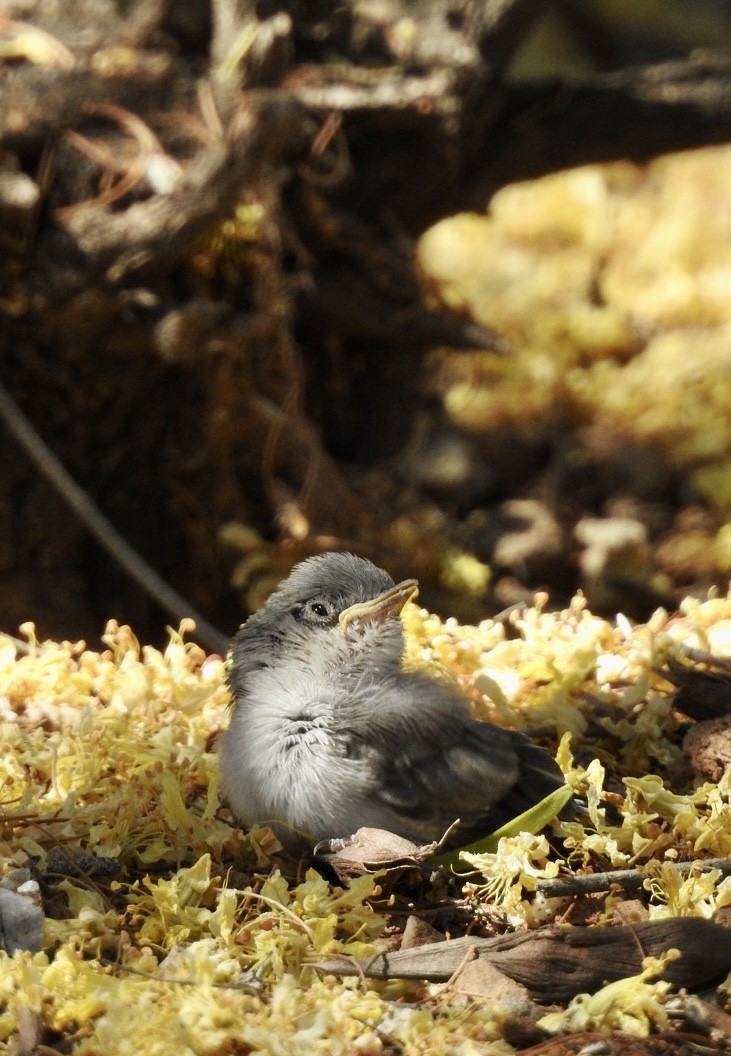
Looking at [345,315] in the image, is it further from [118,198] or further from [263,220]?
[118,198]

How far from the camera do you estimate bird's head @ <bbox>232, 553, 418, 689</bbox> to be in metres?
3.31

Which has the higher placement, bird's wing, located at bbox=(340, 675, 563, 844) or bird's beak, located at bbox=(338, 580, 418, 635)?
bird's beak, located at bbox=(338, 580, 418, 635)

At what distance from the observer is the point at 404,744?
3107 mm

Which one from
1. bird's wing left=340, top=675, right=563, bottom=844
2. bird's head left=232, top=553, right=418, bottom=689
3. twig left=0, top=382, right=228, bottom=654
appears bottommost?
twig left=0, top=382, right=228, bottom=654

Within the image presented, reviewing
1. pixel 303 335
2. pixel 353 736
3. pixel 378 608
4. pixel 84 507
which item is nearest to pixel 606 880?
pixel 353 736

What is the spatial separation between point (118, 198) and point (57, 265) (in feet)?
1.38

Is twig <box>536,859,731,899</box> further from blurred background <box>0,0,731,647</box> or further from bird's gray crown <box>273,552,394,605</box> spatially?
blurred background <box>0,0,731,647</box>

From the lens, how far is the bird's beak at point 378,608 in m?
3.22

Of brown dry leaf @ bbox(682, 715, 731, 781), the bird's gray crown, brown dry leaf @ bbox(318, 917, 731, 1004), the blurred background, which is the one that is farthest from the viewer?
the blurred background

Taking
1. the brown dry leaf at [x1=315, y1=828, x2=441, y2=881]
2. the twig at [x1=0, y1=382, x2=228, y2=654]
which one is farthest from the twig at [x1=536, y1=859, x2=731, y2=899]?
the twig at [x1=0, y1=382, x2=228, y2=654]

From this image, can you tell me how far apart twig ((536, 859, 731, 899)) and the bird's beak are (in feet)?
2.27

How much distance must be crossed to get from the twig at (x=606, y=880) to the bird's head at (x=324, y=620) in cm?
67

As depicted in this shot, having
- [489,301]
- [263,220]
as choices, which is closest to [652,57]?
[489,301]

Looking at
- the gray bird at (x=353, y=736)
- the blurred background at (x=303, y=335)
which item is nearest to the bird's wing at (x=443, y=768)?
the gray bird at (x=353, y=736)
